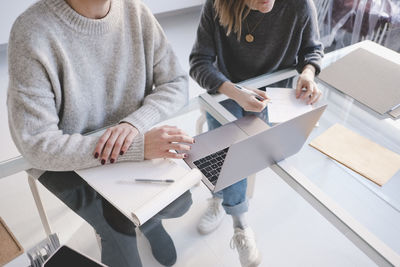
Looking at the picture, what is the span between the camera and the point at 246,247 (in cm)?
121

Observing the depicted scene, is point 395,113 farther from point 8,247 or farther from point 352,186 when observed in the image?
point 8,247

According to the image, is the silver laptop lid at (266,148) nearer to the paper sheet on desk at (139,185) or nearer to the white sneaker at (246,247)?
the paper sheet on desk at (139,185)

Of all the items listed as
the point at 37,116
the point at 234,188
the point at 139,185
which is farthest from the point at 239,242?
the point at 37,116

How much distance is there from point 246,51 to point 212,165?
553 mm

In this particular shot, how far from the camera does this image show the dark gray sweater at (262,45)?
1187 millimetres

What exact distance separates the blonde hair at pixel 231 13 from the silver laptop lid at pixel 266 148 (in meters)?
0.49

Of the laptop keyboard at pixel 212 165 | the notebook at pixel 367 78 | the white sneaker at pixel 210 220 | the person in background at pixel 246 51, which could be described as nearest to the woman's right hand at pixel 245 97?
the person in background at pixel 246 51

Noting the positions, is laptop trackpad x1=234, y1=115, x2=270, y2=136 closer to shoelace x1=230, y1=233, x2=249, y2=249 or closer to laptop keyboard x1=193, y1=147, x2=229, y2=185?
laptop keyboard x1=193, y1=147, x2=229, y2=185

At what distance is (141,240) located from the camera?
893mm

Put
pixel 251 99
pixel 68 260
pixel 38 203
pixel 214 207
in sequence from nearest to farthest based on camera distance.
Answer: pixel 68 260, pixel 251 99, pixel 38 203, pixel 214 207

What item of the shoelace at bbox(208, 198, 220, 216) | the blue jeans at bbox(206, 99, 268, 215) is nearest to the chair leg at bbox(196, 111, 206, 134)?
the blue jeans at bbox(206, 99, 268, 215)

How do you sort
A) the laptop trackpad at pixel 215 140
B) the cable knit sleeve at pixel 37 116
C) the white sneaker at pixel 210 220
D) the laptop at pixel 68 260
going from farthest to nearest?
the white sneaker at pixel 210 220, the laptop trackpad at pixel 215 140, the cable knit sleeve at pixel 37 116, the laptop at pixel 68 260

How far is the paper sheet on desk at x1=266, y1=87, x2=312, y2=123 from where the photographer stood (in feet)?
3.32

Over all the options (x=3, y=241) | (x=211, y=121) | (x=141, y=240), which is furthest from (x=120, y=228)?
(x=211, y=121)
